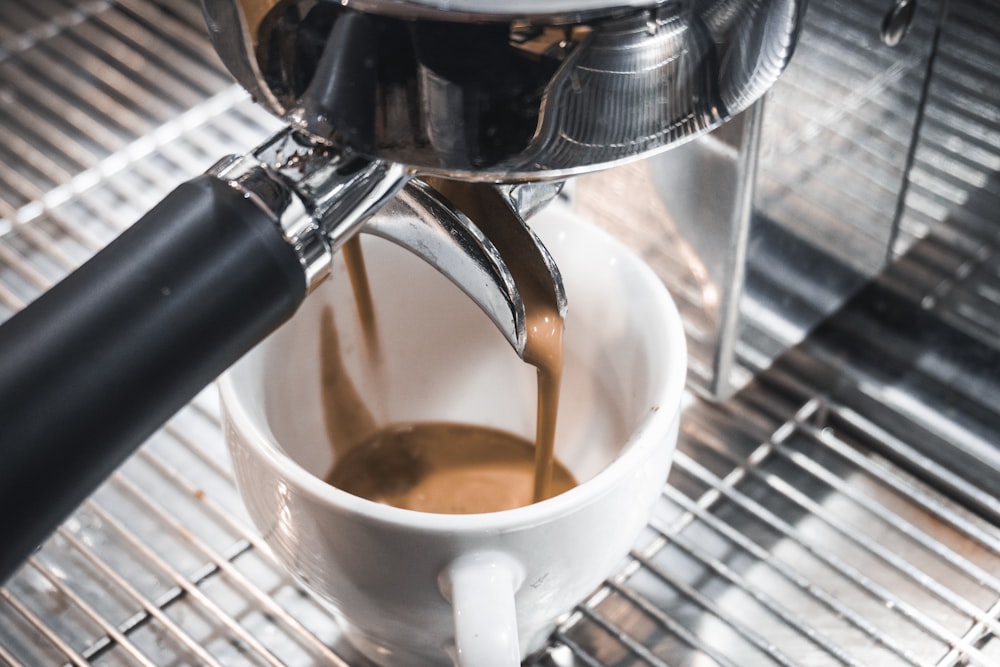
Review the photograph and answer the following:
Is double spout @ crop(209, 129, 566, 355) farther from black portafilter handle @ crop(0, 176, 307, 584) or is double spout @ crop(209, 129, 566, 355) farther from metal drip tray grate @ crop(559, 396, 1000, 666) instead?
metal drip tray grate @ crop(559, 396, 1000, 666)

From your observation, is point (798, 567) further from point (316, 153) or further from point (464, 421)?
point (316, 153)

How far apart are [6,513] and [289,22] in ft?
0.33

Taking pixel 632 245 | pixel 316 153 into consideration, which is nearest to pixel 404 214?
pixel 316 153

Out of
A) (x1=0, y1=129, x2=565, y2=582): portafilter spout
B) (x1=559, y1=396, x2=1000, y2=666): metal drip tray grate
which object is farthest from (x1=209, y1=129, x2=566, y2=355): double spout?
(x1=559, y1=396, x2=1000, y2=666): metal drip tray grate

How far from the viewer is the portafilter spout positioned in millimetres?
220

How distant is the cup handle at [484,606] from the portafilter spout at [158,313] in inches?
Answer: 3.2

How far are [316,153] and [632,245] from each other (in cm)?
20

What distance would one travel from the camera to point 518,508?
31 cm

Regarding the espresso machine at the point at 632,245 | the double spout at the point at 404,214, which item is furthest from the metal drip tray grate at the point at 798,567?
the double spout at the point at 404,214

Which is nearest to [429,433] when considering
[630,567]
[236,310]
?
[630,567]

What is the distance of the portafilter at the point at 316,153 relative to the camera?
22cm

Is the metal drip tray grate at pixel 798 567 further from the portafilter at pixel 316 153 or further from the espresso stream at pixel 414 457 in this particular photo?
the portafilter at pixel 316 153

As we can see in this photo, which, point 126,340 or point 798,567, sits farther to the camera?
point 798,567

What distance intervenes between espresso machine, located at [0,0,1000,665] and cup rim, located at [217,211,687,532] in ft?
0.05
